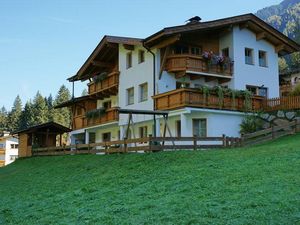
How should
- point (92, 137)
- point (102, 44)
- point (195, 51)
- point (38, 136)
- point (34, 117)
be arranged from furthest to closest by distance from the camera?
point (34, 117) → point (92, 137) → point (38, 136) → point (102, 44) → point (195, 51)

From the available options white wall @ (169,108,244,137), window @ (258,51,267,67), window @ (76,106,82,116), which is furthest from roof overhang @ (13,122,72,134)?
window @ (258,51,267,67)

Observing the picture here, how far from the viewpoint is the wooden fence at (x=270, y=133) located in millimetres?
20469

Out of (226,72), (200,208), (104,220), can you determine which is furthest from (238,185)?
(226,72)

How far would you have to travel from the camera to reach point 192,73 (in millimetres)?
25562

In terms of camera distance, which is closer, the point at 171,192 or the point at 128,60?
the point at 171,192

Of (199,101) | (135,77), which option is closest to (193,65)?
(199,101)

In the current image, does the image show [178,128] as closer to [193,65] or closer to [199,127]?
[199,127]

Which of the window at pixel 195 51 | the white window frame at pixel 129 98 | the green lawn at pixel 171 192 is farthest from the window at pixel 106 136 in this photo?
the green lawn at pixel 171 192

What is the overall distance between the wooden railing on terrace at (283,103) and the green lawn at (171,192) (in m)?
10.3

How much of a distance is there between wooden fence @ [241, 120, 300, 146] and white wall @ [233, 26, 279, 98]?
5.67 metres

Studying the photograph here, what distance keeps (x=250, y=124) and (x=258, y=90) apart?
469 cm

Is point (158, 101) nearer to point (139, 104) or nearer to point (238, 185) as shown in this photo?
point (139, 104)

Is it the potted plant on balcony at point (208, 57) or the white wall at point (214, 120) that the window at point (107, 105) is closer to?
the white wall at point (214, 120)

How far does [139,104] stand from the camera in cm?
2858
